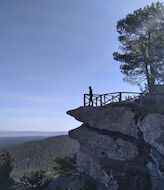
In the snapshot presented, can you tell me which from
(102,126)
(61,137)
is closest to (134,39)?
(102,126)

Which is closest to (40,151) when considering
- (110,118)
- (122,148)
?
(110,118)

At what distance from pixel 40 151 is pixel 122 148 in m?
75.4

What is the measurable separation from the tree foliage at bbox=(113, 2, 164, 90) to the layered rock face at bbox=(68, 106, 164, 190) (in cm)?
975

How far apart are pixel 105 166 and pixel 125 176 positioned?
303 centimetres

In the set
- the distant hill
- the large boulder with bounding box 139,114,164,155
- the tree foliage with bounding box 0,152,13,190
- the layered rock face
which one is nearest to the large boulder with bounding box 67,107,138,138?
the layered rock face

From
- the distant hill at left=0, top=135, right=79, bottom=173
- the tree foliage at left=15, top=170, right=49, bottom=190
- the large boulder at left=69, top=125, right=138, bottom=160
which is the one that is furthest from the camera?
the distant hill at left=0, top=135, right=79, bottom=173

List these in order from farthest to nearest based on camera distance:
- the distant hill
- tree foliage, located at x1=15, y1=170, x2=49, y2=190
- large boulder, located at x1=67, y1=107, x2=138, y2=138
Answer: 1. the distant hill
2. tree foliage, located at x1=15, y1=170, x2=49, y2=190
3. large boulder, located at x1=67, y1=107, x2=138, y2=138

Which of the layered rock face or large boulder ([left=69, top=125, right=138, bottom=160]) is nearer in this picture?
the layered rock face

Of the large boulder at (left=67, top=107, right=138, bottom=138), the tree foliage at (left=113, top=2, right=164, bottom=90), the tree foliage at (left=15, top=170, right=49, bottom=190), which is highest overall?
the tree foliage at (left=113, top=2, right=164, bottom=90)

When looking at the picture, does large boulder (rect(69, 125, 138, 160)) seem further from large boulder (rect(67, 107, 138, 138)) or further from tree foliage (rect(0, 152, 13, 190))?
tree foliage (rect(0, 152, 13, 190))

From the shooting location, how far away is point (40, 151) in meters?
107

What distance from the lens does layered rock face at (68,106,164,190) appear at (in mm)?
30812

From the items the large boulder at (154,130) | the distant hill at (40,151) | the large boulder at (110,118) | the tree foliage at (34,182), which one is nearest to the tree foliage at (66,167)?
the tree foliage at (34,182)

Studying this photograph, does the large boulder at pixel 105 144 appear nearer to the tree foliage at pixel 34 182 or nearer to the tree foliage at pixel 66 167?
the tree foliage at pixel 66 167
